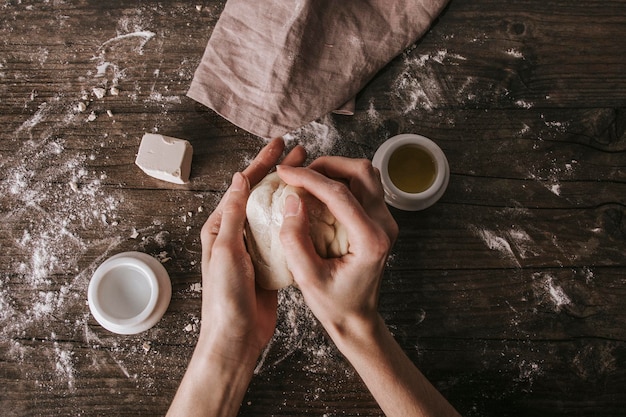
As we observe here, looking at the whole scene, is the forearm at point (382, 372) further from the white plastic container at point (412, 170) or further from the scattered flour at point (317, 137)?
the scattered flour at point (317, 137)

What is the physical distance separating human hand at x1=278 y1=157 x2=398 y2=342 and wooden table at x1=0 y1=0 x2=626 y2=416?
33 centimetres

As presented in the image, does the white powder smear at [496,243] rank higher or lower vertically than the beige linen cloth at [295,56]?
lower

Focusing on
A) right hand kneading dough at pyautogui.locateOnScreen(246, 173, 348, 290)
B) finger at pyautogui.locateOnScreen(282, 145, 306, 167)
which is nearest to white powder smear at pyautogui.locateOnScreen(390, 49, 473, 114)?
finger at pyautogui.locateOnScreen(282, 145, 306, 167)

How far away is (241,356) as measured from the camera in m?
1.21

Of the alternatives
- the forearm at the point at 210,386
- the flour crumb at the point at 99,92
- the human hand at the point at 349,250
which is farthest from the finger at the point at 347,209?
the flour crumb at the point at 99,92

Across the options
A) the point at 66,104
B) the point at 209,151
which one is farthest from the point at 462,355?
the point at 66,104

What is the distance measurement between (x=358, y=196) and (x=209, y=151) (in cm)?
56

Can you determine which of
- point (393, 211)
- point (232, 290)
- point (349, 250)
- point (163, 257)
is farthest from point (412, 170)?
point (163, 257)

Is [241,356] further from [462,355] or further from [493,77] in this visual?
[493,77]

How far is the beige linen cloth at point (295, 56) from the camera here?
1471mm

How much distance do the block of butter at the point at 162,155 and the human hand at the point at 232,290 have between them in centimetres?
24

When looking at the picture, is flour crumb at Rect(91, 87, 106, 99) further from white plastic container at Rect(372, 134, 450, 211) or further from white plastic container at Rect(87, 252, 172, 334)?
white plastic container at Rect(372, 134, 450, 211)

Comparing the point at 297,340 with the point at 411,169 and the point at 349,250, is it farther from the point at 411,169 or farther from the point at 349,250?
the point at 411,169

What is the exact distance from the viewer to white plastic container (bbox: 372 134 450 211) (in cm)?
139
